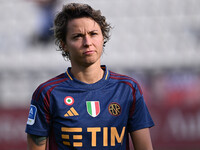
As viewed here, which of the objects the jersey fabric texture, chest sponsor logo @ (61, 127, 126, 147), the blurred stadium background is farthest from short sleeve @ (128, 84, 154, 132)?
the blurred stadium background

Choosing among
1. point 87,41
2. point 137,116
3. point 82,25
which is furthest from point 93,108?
point 82,25

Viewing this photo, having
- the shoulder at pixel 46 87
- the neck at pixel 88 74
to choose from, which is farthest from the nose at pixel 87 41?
the shoulder at pixel 46 87

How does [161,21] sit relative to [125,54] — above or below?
above

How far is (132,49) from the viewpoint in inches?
381

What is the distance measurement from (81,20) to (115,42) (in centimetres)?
718

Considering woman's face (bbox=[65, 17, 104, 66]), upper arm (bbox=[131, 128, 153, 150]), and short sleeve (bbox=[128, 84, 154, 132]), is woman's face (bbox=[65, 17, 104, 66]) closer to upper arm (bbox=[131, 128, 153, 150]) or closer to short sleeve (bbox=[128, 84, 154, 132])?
short sleeve (bbox=[128, 84, 154, 132])

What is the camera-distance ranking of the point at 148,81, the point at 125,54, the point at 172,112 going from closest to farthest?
the point at 172,112
the point at 148,81
the point at 125,54

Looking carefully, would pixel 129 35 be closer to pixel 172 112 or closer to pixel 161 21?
pixel 161 21

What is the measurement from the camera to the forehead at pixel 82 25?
101 inches

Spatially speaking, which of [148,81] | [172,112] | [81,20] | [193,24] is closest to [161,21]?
[193,24]

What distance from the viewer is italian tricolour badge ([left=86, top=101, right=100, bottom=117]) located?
2.49 m

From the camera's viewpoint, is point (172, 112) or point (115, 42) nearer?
point (172, 112)

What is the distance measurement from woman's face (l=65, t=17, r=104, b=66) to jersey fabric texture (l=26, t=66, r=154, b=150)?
6.3 inches

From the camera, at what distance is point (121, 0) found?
995 centimetres
